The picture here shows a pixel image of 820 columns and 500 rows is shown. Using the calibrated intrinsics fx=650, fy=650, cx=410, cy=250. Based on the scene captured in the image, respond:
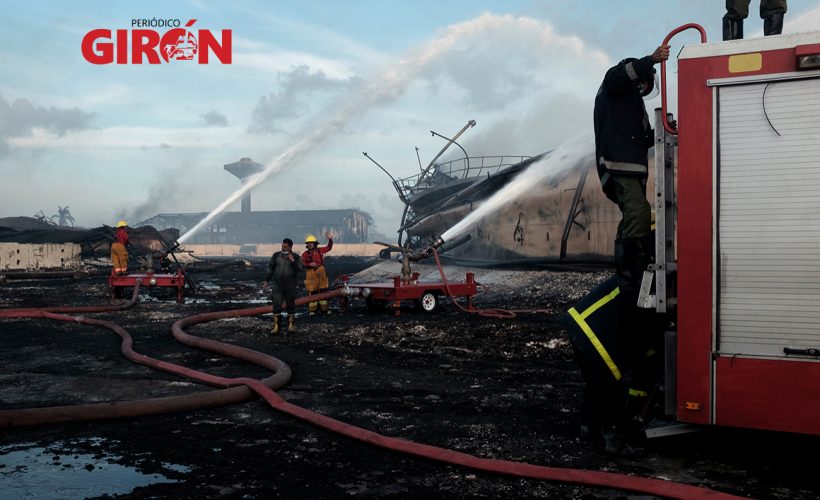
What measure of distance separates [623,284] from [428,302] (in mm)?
9389

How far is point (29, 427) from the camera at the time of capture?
4859mm

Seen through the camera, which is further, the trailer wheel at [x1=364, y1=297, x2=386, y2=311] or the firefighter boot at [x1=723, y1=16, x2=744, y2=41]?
the trailer wheel at [x1=364, y1=297, x2=386, y2=311]

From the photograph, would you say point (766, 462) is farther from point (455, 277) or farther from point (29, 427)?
point (455, 277)

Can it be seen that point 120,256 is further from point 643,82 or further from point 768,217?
point 768,217

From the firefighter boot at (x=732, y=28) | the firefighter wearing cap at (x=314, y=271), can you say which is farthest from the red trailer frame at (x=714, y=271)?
the firefighter wearing cap at (x=314, y=271)

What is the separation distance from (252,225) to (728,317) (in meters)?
106

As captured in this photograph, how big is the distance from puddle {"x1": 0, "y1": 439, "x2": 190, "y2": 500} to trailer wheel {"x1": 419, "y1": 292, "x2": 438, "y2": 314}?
30.4ft

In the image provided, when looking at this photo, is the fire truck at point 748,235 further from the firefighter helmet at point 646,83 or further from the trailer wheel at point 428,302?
the trailer wheel at point 428,302

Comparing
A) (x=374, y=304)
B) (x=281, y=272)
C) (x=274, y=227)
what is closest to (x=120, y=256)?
A: (x=374, y=304)

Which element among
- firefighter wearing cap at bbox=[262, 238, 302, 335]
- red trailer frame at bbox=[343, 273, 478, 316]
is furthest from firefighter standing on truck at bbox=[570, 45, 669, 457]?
red trailer frame at bbox=[343, 273, 478, 316]

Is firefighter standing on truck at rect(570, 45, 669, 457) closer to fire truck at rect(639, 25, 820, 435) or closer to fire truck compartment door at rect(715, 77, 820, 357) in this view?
fire truck at rect(639, 25, 820, 435)

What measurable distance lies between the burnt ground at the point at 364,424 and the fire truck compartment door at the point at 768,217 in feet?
2.98

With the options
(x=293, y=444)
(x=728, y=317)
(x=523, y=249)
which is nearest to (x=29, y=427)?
(x=293, y=444)

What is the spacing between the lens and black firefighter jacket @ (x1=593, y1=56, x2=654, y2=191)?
4227mm
